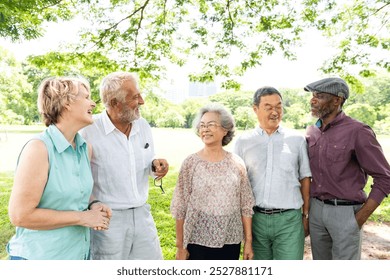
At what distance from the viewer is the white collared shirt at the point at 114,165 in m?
2.50

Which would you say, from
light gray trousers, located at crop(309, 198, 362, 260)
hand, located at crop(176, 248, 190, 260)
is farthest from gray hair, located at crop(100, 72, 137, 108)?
light gray trousers, located at crop(309, 198, 362, 260)

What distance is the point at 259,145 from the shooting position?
112 inches

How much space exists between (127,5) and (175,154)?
11923 mm

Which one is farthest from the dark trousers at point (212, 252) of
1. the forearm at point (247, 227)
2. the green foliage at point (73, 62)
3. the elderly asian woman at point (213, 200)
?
the green foliage at point (73, 62)

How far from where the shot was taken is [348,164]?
2.85 metres

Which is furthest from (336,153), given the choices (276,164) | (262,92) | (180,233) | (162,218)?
(162,218)

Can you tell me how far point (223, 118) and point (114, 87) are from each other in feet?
2.87

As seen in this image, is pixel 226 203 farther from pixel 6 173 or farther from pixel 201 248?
pixel 6 173

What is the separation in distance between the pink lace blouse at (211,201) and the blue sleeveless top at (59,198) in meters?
0.83

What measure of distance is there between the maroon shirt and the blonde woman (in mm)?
1843

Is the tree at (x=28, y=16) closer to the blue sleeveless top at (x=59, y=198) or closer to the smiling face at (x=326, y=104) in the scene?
the blue sleeveless top at (x=59, y=198)

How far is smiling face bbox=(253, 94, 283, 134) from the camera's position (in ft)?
9.14

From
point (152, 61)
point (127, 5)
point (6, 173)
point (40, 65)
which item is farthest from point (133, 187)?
point (6, 173)

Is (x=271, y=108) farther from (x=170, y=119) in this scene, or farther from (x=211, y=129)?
(x=170, y=119)
